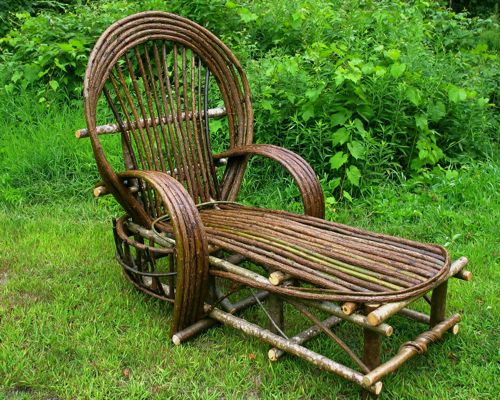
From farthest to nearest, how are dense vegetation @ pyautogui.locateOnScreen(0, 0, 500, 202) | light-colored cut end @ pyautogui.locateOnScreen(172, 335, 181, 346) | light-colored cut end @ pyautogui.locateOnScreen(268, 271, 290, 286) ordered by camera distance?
dense vegetation @ pyautogui.locateOnScreen(0, 0, 500, 202), light-colored cut end @ pyautogui.locateOnScreen(172, 335, 181, 346), light-colored cut end @ pyautogui.locateOnScreen(268, 271, 290, 286)

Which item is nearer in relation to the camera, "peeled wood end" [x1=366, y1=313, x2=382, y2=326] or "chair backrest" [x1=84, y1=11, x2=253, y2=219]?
"peeled wood end" [x1=366, y1=313, x2=382, y2=326]

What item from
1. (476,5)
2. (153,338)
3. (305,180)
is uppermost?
(305,180)

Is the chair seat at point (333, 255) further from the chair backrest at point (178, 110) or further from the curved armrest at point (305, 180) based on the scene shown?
the chair backrest at point (178, 110)

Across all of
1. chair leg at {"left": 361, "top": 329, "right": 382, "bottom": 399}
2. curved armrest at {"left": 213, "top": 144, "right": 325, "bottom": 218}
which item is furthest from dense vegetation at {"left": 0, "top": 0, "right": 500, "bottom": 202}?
chair leg at {"left": 361, "top": 329, "right": 382, "bottom": 399}

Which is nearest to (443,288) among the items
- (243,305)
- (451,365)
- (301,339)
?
(451,365)

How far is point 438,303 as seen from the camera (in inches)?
96.3

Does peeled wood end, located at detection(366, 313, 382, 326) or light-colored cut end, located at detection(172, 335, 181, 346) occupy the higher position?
peeled wood end, located at detection(366, 313, 382, 326)

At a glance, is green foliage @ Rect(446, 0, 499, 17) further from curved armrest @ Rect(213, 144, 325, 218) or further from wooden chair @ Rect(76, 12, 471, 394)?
curved armrest @ Rect(213, 144, 325, 218)

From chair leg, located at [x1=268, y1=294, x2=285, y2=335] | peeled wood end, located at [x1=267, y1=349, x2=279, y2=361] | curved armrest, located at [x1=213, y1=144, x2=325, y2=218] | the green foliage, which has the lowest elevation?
peeled wood end, located at [x1=267, y1=349, x2=279, y2=361]

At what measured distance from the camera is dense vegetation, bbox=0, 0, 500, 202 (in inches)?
160

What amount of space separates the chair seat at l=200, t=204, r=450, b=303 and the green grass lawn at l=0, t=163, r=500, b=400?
38cm

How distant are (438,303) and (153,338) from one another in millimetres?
1131

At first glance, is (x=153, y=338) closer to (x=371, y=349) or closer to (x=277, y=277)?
(x=277, y=277)

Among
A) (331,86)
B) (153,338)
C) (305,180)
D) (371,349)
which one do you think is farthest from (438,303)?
(331,86)
